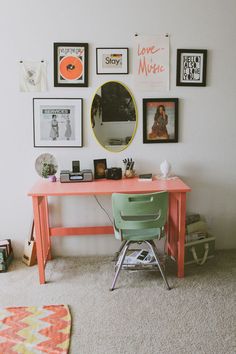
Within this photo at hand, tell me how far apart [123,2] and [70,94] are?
33.9 inches

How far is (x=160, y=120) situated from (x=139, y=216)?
0.93 meters

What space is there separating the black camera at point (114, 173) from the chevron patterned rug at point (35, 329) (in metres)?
1.08

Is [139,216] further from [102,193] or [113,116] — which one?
[113,116]

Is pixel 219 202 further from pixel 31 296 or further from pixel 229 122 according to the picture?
pixel 31 296

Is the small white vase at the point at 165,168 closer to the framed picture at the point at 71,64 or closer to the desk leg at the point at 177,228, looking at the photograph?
the desk leg at the point at 177,228

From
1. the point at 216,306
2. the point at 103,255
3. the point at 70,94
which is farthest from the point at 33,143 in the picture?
the point at 216,306

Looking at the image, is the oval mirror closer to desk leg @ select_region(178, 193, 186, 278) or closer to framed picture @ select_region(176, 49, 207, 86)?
framed picture @ select_region(176, 49, 207, 86)

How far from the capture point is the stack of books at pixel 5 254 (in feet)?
8.43

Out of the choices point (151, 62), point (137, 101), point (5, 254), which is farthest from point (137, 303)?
point (151, 62)

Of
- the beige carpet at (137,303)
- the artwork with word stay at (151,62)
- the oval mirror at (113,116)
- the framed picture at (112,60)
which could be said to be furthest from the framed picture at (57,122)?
the beige carpet at (137,303)

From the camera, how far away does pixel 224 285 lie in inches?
92.3

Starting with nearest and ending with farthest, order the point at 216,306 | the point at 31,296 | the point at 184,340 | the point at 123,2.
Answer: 1. the point at 184,340
2. the point at 216,306
3. the point at 31,296
4. the point at 123,2

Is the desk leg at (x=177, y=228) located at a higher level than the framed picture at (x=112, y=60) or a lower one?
lower

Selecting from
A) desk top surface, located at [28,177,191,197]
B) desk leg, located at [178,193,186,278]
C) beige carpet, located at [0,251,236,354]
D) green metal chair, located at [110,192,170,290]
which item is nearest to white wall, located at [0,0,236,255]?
desk top surface, located at [28,177,191,197]
